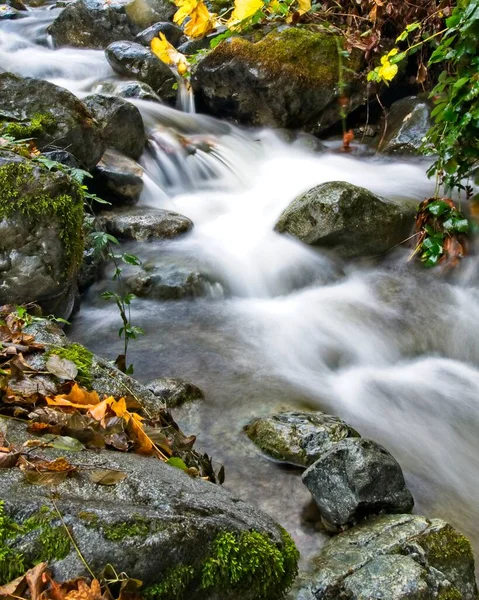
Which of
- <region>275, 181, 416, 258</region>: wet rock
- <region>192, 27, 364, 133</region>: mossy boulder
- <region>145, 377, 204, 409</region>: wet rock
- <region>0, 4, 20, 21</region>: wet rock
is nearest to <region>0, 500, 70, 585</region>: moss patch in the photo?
<region>145, 377, 204, 409</region>: wet rock

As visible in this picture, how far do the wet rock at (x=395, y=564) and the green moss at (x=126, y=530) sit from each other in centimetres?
106

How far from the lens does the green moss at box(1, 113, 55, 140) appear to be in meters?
5.29

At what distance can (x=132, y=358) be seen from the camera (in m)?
4.39

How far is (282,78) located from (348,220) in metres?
4.30

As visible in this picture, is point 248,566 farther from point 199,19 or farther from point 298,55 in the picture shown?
point 298,55

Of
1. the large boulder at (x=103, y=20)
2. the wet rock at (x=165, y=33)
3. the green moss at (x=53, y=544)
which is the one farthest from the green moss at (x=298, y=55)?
the green moss at (x=53, y=544)

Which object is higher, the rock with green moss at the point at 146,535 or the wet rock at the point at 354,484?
the rock with green moss at the point at 146,535

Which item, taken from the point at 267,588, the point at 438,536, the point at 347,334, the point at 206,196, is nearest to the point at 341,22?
the point at 206,196

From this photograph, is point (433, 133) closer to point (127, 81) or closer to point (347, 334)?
point (347, 334)

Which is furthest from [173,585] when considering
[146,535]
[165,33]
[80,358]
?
[165,33]

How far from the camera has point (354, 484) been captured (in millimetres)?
2719

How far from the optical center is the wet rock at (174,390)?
3699 millimetres

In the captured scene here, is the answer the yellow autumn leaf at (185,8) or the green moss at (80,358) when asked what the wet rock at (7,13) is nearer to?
the yellow autumn leaf at (185,8)

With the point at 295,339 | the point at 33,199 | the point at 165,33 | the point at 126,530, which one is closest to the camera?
the point at 126,530
